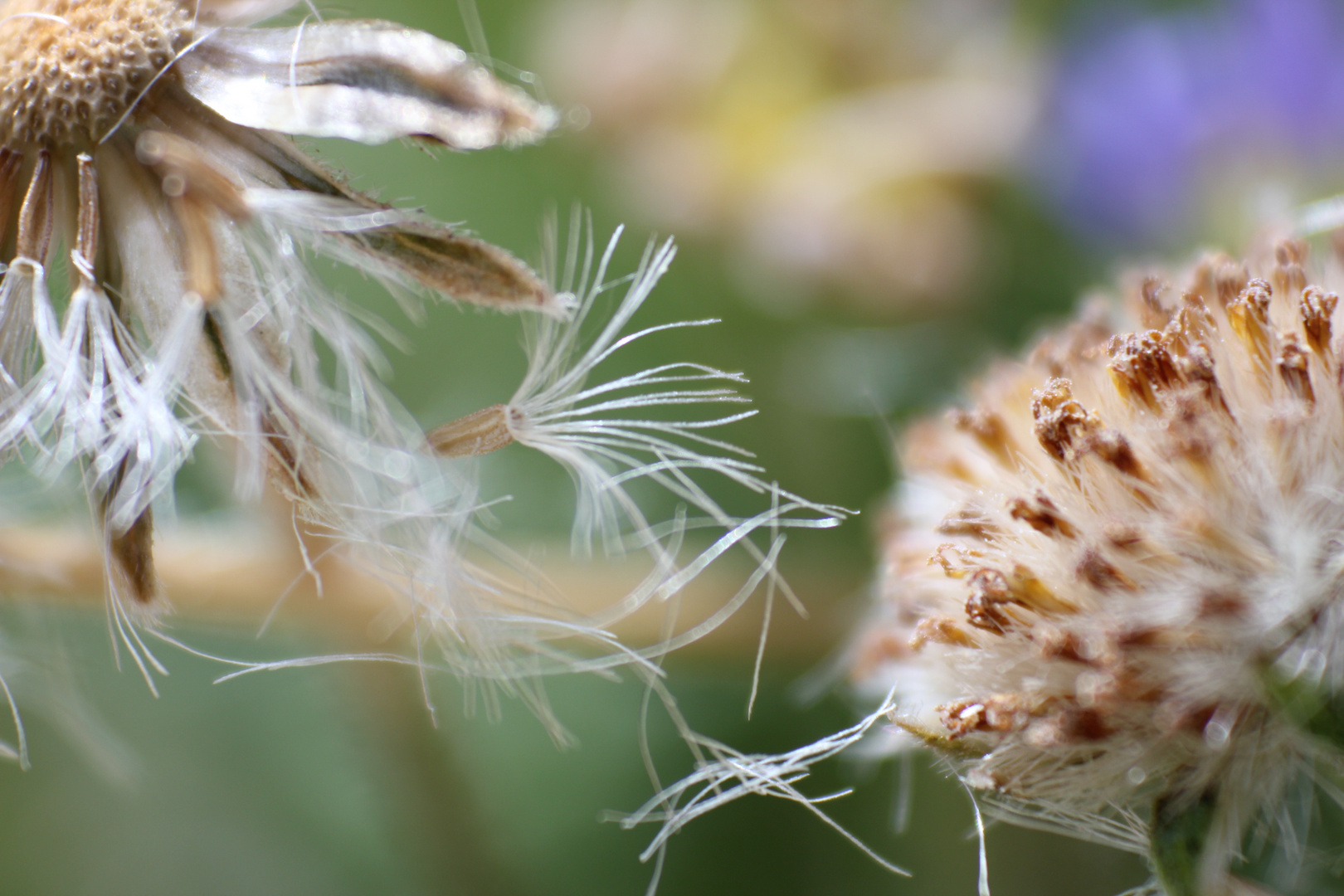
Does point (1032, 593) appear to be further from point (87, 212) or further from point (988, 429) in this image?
point (87, 212)

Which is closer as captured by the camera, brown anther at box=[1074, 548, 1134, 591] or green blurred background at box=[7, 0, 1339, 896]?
brown anther at box=[1074, 548, 1134, 591]

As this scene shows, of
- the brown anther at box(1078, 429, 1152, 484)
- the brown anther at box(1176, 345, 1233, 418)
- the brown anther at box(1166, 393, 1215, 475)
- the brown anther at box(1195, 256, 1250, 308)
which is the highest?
the brown anther at box(1195, 256, 1250, 308)

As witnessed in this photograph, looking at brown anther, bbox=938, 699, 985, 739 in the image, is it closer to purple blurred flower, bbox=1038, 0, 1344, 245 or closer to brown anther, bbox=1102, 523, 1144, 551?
brown anther, bbox=1102, 523, 1144, 551

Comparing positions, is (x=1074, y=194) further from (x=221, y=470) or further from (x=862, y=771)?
(x=221, y=470)

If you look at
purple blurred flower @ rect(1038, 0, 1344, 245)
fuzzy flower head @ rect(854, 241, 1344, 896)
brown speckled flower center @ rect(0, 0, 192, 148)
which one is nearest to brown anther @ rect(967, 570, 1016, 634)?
fuzzy flower head @ rect(854, 241, 1344, 896)

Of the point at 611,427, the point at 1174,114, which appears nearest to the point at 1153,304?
the point at 611,427
